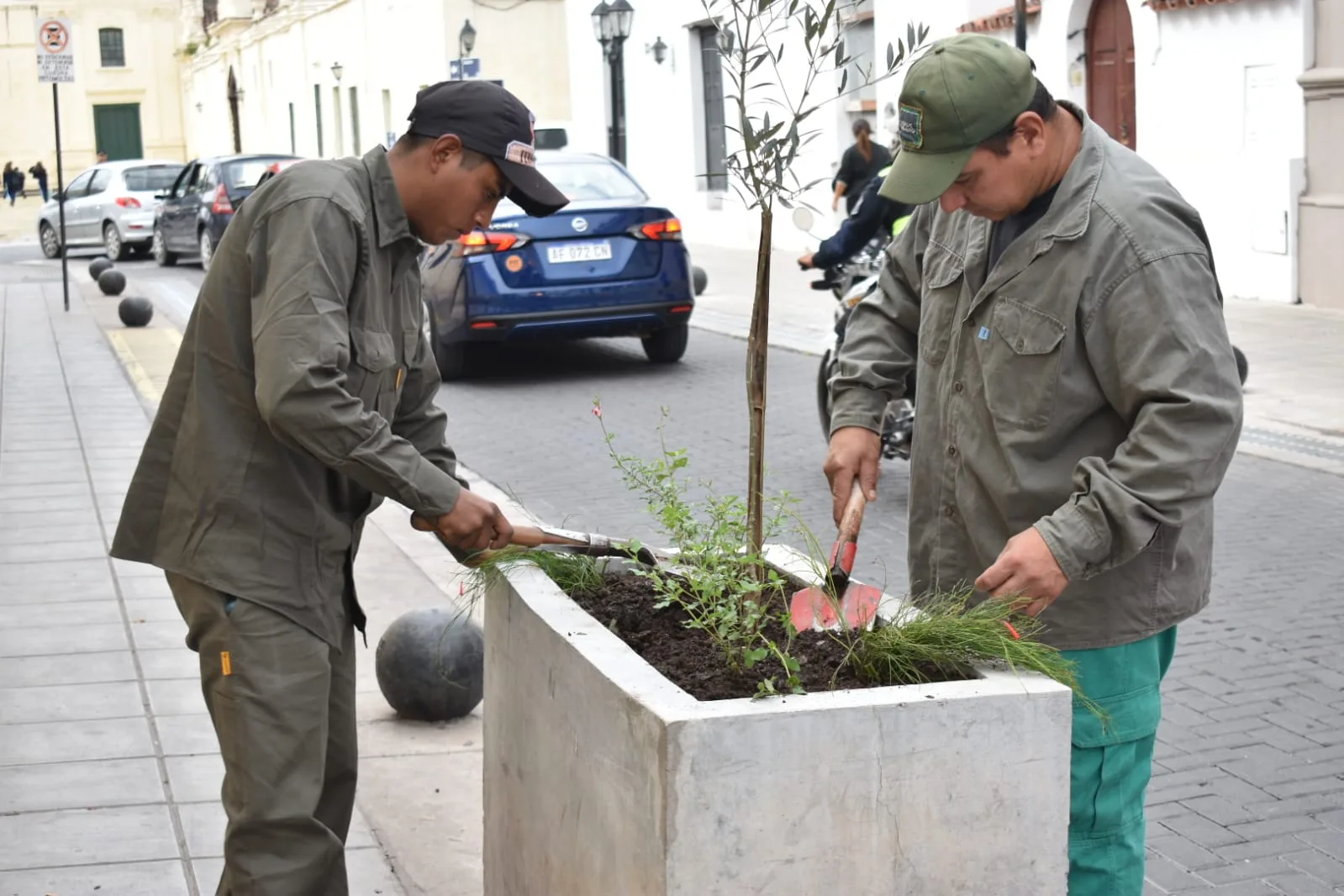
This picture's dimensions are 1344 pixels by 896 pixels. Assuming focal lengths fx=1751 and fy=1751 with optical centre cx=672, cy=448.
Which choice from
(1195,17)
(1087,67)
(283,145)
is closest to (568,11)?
(1087,67)

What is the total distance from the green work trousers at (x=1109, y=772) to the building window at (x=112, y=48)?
70774mm

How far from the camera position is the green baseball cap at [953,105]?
290cm

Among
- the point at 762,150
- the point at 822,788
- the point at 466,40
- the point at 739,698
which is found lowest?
the point at 822,788

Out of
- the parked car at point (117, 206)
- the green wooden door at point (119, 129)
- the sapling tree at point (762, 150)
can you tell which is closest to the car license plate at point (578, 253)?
the sapling tree at point (762, 150)

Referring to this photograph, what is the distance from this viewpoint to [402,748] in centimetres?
520

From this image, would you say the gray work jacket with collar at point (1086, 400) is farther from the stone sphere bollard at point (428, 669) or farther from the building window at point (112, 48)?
the building window at point (112, 48)

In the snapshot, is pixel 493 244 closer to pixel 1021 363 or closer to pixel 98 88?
pixel 1021 363

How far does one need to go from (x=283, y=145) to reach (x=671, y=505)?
55016 millimetres

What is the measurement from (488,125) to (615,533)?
4.73 metres

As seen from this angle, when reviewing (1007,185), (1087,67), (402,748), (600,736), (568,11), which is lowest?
(402,748)

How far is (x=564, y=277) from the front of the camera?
41.5 feet

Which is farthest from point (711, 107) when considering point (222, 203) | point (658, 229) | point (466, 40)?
point (658, 229)

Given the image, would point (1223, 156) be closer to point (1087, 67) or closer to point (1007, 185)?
point (1087, 67)

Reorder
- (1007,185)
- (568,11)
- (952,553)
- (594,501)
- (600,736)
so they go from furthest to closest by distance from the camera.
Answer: (568,11), (594,501), (952,553), (1007,185), (600,736)
